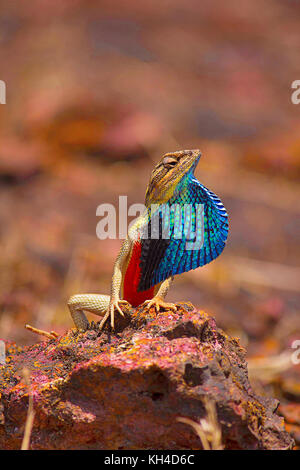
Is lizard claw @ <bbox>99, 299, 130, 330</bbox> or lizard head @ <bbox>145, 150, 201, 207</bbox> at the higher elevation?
lizard head @ <bbox>145, 150, 201, 207</bbox>

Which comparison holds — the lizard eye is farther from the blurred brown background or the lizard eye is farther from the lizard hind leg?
the blurred brown background

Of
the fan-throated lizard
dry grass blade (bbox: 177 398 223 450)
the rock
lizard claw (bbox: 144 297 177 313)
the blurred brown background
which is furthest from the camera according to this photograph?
the blurred brown background

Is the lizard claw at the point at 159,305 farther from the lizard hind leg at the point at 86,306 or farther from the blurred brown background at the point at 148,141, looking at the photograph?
the blurred brown background at the point at 148,141

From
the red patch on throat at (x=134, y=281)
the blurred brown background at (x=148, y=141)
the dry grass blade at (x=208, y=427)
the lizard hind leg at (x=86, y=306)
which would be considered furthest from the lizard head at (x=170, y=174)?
the blurred brown background at (x=148, y=141)

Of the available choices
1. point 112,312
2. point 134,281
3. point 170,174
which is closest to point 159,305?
point 112,312

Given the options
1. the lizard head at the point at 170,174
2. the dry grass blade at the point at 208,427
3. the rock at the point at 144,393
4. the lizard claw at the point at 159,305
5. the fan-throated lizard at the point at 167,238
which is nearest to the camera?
the dry grass blade at the point at 208,427

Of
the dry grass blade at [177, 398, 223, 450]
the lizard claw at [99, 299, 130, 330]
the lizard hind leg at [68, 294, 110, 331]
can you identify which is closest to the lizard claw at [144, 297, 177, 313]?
the lizard claw at [99, 299, 130, 330]

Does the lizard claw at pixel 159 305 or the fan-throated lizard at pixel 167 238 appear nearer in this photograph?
the lizard claw at pixel 159 305

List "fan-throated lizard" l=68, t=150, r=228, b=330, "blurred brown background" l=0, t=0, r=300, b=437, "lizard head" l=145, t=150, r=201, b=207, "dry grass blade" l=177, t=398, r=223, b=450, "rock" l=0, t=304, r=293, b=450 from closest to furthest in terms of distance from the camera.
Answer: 1. "dry grass blade" l=177, t=398, r=223, b=450
2. "rock" l=0, t=304, r=293, b=450
3. "fan-throated lizard" l=68, t=150, r=228, b=330
4. "lizard head" l=145, t=150, r=201, b=207
5. "blurred brown background" l=0, t=0, r=300, b=437
